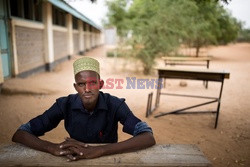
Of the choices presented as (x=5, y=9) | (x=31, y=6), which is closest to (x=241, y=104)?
(x=5, y=9)

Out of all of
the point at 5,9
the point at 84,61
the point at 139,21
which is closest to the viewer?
the point at 84,61

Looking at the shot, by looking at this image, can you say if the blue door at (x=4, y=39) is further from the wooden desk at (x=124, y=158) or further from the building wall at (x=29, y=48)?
the wooden desk at (x=124, y=158)

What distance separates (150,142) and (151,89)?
→ 265 inches

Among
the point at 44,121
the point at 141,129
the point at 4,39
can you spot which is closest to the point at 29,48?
the point at 4,39

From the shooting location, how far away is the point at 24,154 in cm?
158

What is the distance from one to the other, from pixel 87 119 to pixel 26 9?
901cm

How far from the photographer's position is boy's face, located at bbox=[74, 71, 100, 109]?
1.88 metres

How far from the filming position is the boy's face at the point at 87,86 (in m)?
1.88

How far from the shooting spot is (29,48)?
9.16 metres

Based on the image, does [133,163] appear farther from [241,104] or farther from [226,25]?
[226,25]

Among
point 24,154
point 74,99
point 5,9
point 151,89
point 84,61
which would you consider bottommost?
point 151,89

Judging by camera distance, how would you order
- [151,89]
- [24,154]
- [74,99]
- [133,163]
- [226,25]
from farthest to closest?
[226,25] < [151,89] < [74,99] < [24,154] < [133,163]

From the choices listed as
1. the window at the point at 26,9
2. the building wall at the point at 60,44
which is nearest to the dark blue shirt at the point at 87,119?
the window at the point at 26,9

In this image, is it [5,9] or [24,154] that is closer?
[24,154]
